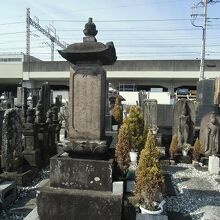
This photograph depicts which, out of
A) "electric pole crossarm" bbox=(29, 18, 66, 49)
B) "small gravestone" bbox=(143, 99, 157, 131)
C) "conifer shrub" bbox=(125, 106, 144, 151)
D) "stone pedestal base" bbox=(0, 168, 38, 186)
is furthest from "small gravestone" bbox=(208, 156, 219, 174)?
"electric pole crossarm" bbox=(29, 18, 66, 49)

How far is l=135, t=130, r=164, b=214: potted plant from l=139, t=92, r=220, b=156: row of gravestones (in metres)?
5.87

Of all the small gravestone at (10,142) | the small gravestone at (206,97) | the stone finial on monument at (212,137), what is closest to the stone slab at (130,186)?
the small gravestone at (10,142)

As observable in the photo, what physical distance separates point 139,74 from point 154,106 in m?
22.8

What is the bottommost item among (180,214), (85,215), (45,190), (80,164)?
(180,214)

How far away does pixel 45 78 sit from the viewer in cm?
4003

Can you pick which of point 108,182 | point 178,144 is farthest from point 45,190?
point 178,144

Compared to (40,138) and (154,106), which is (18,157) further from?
(154,106)

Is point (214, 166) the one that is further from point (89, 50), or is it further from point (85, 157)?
point (89, 50)

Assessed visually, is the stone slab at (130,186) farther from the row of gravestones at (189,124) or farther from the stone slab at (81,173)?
the row of gravestones at (189,124)

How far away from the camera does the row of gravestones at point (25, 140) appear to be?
7.77 m

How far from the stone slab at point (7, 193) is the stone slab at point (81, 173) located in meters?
1.73

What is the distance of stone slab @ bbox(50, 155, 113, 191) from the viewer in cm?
499

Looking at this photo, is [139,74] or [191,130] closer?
[191,130]

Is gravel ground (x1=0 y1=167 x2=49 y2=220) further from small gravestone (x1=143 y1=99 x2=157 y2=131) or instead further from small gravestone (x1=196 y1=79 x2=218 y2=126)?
small gravestone (x1=196 y1=79 x2=218 y2=126)
